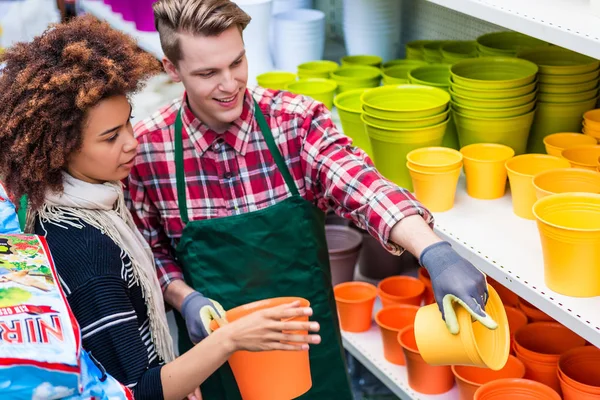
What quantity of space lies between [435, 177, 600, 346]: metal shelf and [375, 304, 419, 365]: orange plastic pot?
481mm

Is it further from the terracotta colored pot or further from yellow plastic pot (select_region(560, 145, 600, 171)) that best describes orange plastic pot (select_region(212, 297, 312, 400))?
the terracotta colored pot

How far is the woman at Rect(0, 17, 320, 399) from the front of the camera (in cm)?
130

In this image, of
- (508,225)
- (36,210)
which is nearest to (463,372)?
(508,225)

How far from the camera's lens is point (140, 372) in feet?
4.35

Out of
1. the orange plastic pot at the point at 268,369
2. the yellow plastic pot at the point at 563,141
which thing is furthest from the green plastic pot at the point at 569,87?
the orange plastic pot at the point at 268,369

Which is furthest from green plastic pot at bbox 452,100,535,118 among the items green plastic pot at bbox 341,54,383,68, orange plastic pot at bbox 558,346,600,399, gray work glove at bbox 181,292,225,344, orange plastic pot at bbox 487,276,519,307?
gray work glove at bbox 181,292,225,344

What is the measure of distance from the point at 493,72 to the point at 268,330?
44.4 inches

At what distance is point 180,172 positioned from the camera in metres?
1.72

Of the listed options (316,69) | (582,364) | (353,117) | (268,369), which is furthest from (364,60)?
(268,369)

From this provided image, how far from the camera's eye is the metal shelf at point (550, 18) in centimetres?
142

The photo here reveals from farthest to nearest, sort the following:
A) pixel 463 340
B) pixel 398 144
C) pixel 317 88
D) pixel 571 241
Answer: pixel 317 88
pixel 398 144
pixel 571 241
pixel 463 340

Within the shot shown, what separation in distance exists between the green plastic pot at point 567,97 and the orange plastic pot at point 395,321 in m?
0.73

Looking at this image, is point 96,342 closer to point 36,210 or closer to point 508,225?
point 36,210

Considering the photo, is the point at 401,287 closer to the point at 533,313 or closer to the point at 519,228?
the point at 533,313
